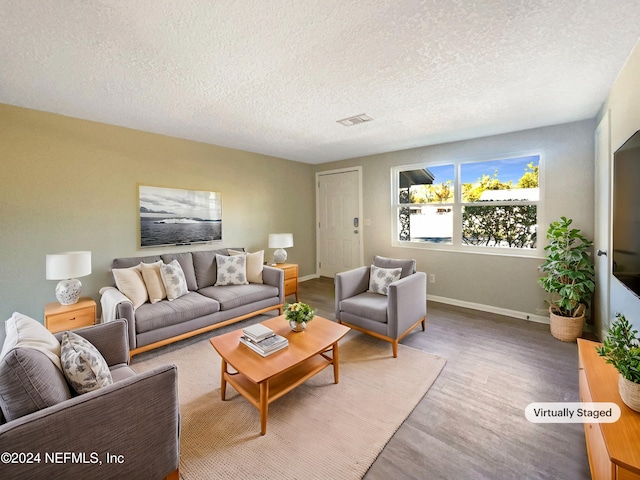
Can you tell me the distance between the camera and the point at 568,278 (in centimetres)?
299

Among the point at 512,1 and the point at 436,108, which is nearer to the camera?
the point at 512,1

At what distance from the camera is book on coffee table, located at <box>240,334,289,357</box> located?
75.7 inches

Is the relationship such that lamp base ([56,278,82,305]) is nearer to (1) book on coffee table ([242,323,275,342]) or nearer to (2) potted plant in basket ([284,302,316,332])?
(1) book on coffee table ([242,323,275,342])

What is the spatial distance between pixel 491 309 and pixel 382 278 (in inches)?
70.8

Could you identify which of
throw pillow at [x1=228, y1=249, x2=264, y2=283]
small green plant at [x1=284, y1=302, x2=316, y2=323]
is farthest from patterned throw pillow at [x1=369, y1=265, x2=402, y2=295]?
throw pillow at [x1=228, y1=249, x2=264, y2=283]

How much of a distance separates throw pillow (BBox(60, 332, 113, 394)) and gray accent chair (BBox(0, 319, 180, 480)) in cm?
7

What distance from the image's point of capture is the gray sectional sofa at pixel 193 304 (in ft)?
8.24

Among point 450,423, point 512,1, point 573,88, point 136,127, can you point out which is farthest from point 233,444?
point 573,88

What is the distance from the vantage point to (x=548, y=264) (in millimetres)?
3115

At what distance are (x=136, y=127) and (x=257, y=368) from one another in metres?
3.23

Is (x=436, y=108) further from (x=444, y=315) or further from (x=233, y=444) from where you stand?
(x=233, y=444)

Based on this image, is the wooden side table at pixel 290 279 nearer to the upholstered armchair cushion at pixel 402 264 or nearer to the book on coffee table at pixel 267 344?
the upholstered armchair cushion at pixel 402 264

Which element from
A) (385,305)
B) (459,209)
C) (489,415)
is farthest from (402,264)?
(489,415)

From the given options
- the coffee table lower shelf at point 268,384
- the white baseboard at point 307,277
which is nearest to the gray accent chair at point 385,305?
the coffee table lower shelf at point 268,384
